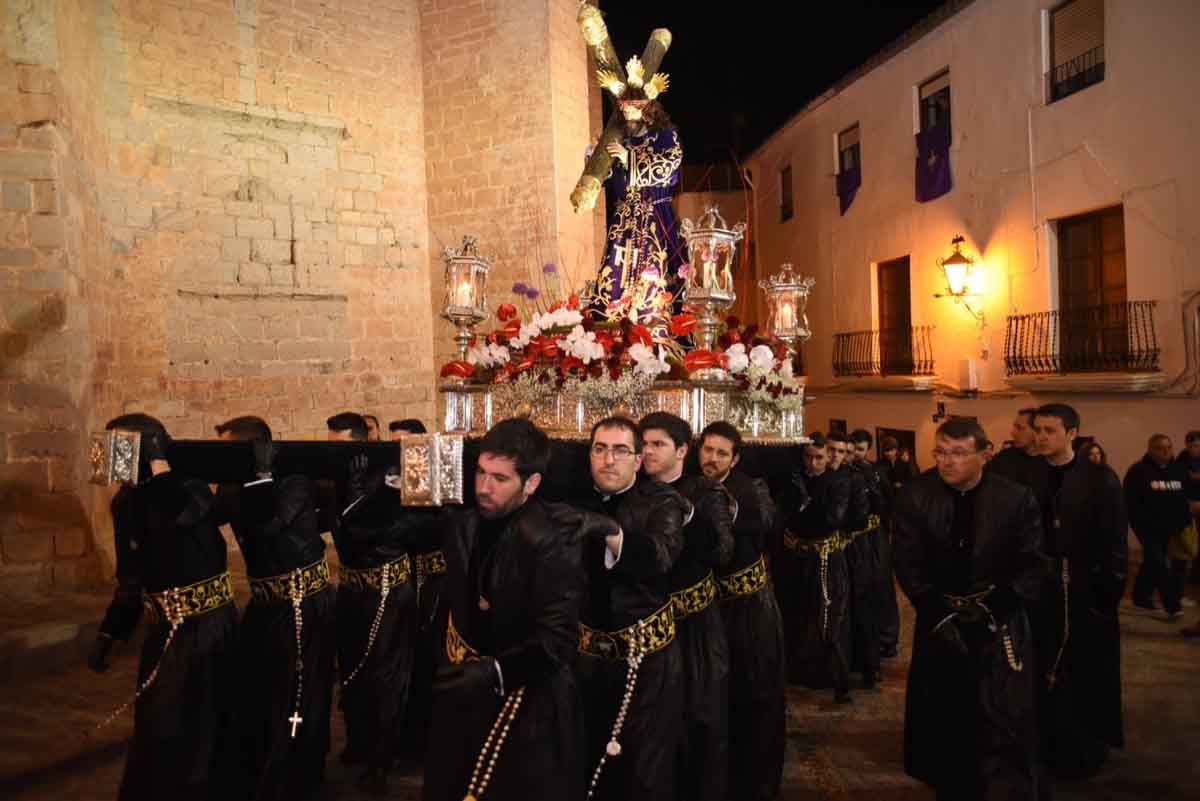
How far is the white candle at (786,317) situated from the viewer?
17.9ft

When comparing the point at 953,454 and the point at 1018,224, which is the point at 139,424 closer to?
the point at 953,454

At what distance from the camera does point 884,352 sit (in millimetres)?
15320

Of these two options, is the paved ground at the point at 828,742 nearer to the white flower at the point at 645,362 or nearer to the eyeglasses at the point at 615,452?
the eyeglasses at the point at 615,452

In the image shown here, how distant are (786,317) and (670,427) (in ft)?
6.74

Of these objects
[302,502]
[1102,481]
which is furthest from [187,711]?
[1102,481]

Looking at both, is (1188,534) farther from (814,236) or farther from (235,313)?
(814,236)

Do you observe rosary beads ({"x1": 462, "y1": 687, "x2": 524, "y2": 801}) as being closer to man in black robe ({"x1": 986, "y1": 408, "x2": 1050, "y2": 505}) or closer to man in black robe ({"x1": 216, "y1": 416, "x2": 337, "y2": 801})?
man in black robe ({"x1": 216, "y1": 416, "x2": 337, "y2": 801})

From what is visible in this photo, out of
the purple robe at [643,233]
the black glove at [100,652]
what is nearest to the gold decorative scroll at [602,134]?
the purple robe at [643,233]

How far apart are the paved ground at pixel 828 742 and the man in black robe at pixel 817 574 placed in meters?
0.20

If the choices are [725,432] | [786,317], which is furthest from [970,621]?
[786,317]

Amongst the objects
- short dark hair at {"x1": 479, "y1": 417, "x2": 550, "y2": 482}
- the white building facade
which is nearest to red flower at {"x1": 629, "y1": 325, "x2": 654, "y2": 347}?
short dark hair at {"x1": 479, "y1": 417, "x2": 550, "y2": 482}

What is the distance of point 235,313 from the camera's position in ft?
33.2

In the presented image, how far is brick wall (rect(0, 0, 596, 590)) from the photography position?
7141 millimetres

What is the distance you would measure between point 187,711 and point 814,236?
15837 mm
